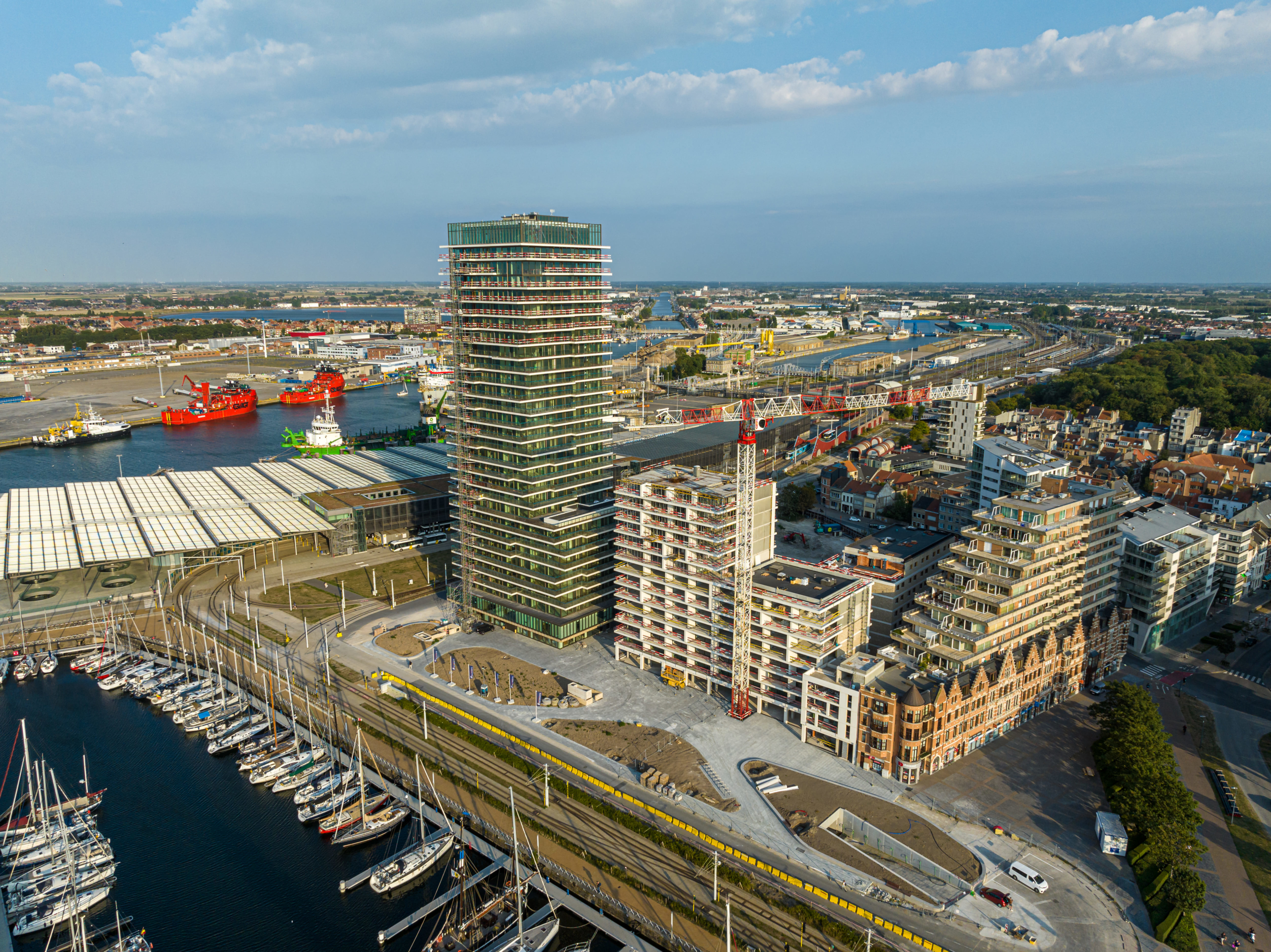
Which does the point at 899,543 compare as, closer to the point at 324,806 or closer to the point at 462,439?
the point at 462,439

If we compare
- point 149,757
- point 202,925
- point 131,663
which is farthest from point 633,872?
point 131,663

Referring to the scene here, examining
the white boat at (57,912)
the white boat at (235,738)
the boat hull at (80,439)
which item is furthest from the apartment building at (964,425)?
the boat hull at (80,439)

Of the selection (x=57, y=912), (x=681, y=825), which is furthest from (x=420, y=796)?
(x=57, y=912)

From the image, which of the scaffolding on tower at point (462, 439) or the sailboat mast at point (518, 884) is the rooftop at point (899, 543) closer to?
the scaffolding on tower at point (462, 439)

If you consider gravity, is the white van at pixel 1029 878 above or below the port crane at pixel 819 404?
below

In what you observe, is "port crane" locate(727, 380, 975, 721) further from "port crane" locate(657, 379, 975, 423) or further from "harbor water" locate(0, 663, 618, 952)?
"port crane" locate(657, 379, 975, 423)

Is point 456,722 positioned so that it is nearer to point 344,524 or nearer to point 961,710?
point 961,710

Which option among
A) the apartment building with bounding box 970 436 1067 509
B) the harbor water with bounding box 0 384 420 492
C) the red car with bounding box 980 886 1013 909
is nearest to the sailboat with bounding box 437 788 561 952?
the red car with bounding box 980 886 1013 909
